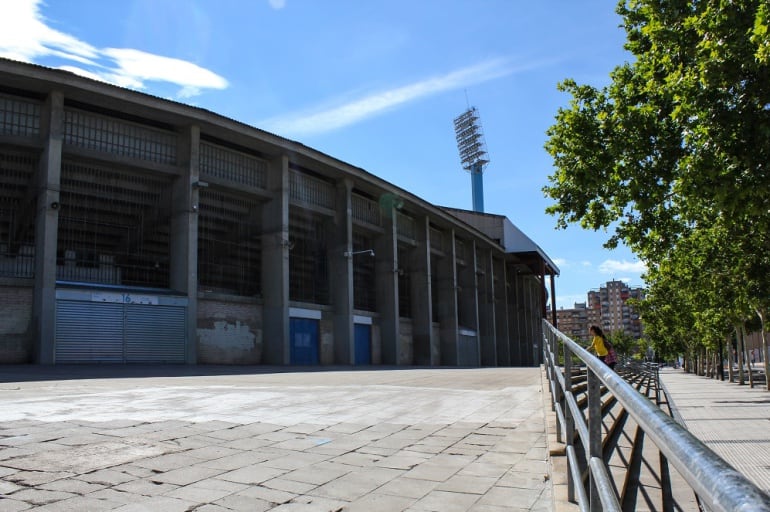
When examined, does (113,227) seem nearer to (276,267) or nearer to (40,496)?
(276,267)

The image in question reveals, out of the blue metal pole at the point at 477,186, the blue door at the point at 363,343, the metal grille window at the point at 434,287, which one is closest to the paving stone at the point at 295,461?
the blue door at the point at 363,343

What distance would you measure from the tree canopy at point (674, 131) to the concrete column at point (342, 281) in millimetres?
18880

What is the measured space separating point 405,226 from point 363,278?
5033mm

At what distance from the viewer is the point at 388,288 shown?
120 feet

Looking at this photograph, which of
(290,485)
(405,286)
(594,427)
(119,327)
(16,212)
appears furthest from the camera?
(405,286)

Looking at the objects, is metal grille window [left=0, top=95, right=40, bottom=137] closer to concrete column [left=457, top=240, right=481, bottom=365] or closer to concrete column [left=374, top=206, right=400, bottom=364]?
concrete column [left=374, top=206, right=400, bottom=364]

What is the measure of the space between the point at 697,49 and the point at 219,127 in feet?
69.2

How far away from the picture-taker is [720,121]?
8.66 metres

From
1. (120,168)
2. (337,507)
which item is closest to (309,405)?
(337,507)

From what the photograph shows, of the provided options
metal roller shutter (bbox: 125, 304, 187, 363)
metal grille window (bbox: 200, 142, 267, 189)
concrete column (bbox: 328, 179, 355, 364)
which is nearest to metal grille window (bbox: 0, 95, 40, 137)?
metal grille window (bbox: 200, 142, 267, 189)

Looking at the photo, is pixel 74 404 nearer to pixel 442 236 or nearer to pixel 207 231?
pixel 207 231

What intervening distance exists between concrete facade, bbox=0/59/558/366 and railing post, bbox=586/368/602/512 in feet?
70.9

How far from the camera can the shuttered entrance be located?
69.5 feet

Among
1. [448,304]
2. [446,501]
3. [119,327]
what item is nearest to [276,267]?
[119,327]
